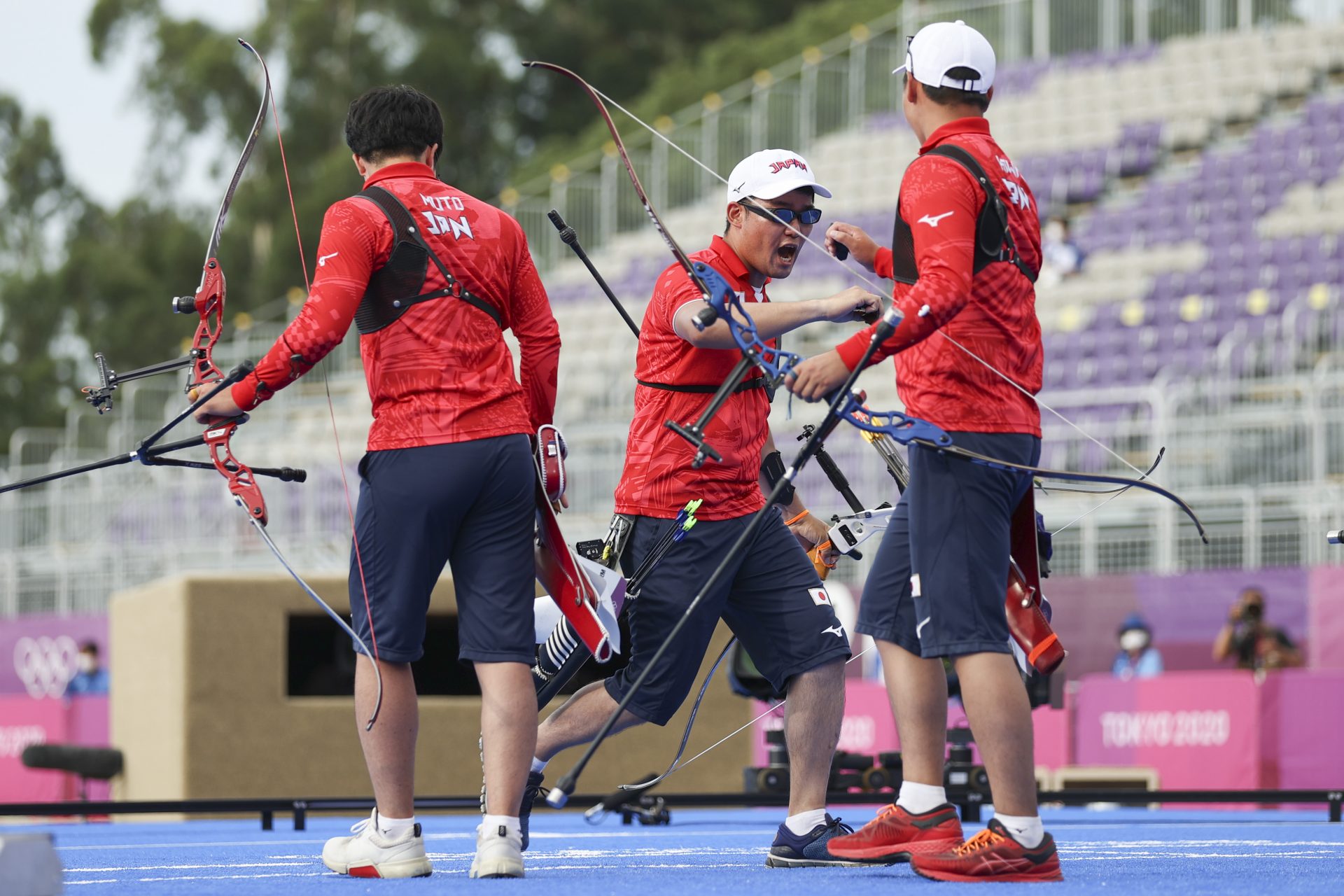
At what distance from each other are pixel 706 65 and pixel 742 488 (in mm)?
35878

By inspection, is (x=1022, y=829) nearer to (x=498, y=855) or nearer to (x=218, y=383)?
(x=498, y=855)

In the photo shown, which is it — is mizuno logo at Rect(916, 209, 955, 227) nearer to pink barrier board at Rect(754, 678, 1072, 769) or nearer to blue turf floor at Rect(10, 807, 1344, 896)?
blue turf floor at Rect(10, 807, 1344, 896)

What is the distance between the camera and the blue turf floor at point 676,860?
15.3 feet

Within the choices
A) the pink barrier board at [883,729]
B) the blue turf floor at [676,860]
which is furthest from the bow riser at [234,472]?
the pink barrier board at [883,729]

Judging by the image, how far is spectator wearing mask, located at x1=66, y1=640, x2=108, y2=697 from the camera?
15.1 m

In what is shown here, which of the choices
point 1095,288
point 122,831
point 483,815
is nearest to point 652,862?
point 483,815

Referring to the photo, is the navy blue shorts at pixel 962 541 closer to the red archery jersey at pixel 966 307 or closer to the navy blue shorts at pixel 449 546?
the red archery jersey at pixel 966 307

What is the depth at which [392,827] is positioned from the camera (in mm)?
5047

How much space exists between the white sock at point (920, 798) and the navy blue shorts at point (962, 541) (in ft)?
1.15

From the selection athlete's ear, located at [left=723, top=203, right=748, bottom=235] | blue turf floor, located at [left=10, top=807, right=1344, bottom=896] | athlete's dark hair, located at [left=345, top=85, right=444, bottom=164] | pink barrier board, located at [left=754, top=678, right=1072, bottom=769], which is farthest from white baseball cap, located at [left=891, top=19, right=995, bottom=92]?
pink barrier board, located at [left=754, top=678, right=1072, bottom=769]

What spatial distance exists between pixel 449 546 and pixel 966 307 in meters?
1.46

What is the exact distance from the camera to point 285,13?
4516 cm

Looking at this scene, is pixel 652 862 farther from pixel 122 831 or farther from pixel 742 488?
pixel 122 831

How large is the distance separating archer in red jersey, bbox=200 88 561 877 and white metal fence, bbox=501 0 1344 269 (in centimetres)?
2134
